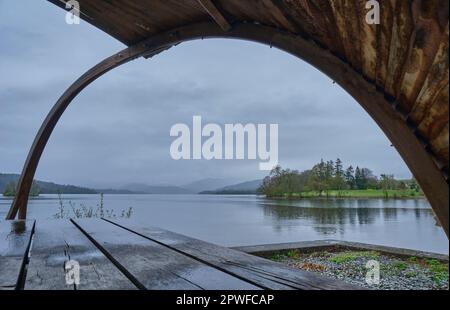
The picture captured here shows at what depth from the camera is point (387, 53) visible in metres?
1.16

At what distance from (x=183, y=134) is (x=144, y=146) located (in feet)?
42.0

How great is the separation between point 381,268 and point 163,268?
383cm

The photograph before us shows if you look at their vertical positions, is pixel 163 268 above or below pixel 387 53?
below

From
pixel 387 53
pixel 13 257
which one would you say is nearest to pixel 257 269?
pixel 387 53

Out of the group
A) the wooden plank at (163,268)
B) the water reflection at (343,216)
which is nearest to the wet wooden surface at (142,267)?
the wooden plank at (163,268)

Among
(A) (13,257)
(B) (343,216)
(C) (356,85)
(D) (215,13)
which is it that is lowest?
(B) (343,216)

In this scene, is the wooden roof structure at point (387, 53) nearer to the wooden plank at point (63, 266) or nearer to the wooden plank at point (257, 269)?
the wooden plank at point (257, 269)

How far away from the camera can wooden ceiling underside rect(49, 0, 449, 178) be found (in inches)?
35.6

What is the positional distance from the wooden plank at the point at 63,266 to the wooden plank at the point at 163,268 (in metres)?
0.06

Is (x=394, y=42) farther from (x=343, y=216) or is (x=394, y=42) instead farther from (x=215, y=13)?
(x=343, y=216)

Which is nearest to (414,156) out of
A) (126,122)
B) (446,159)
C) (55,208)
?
(446,159)

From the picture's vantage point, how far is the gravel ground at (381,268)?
11.6ft

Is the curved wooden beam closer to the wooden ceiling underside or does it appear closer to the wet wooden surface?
the wooden ceiling underside
